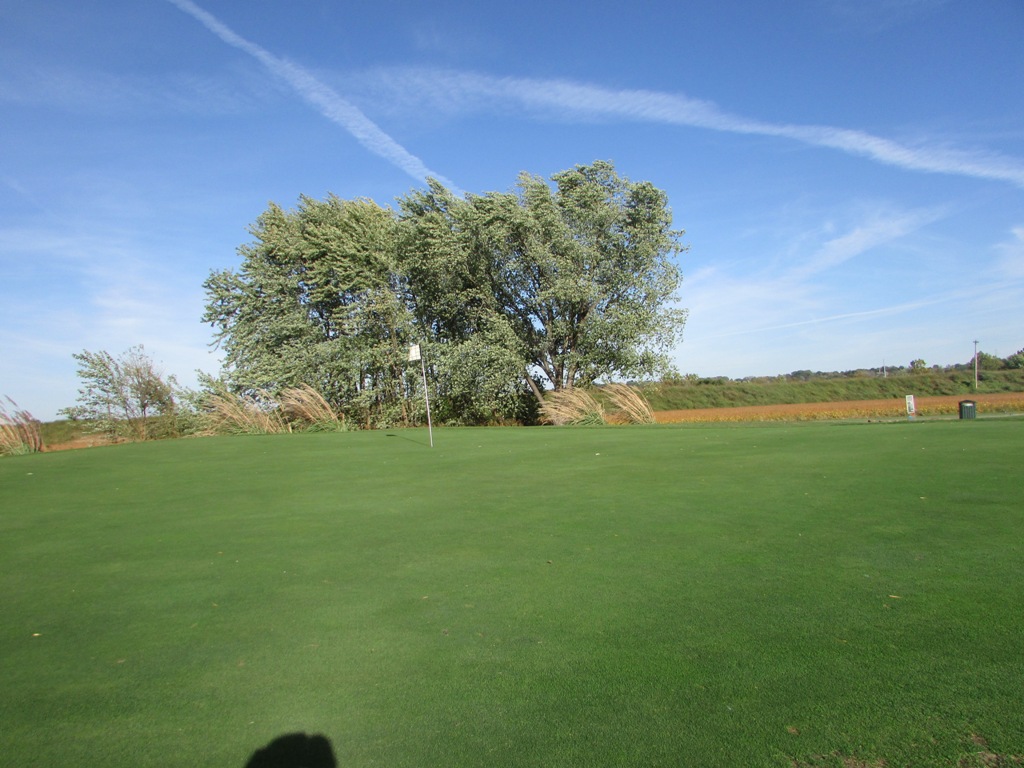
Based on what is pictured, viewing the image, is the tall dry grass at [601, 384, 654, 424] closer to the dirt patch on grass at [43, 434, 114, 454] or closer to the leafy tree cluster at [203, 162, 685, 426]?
the leafy tree cluster at [203, 162, 685, 426]

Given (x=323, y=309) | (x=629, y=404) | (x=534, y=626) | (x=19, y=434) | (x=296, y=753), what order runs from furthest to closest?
(x=323, y=309) → (x=629, y=404) → (x=19, y=434) → (x=534, y=626) → (x=296, y=753)

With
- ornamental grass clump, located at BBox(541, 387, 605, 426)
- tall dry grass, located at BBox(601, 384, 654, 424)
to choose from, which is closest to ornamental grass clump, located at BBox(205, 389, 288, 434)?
ornamental grass clump, located at BBox(541, 387, 605, 426)

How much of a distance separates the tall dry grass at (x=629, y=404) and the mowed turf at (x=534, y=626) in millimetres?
13460

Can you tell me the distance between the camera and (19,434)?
16.2 meters

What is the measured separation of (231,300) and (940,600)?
26344 millimetres

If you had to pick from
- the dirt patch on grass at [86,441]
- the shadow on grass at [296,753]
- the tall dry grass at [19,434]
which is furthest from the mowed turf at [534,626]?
the dirt patch on grass at [86,441]

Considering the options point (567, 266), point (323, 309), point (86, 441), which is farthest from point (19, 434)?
point (567, 266)

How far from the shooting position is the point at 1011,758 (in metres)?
1.99

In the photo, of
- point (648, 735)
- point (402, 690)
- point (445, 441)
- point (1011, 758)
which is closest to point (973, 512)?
point (1011, 758)

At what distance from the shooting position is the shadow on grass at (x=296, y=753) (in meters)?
2.16

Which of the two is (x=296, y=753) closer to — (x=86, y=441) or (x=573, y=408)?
(x=573, y=408)

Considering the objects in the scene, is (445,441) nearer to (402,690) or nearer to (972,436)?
(972,436)

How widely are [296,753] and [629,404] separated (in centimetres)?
1878

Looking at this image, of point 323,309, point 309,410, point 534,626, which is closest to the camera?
point 534,626
